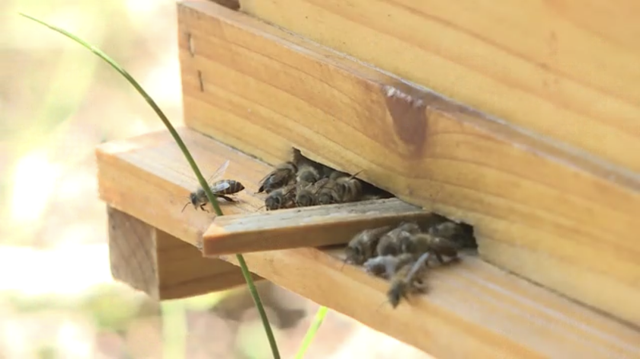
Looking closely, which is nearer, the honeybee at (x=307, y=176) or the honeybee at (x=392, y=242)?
the honeybee at (x=392, y=242)

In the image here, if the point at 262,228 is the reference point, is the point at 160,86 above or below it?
below

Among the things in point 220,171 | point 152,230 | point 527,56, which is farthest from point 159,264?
point 527,56

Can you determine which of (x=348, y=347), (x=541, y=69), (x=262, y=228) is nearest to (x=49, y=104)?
(x=348, y=347)

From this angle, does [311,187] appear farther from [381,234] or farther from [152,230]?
[152,230]

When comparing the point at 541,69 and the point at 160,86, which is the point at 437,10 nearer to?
the point at 541,69

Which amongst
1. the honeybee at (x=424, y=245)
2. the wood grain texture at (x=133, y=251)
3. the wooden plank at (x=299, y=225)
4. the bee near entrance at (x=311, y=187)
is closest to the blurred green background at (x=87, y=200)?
the wood grain texture at (x=133, y=251)

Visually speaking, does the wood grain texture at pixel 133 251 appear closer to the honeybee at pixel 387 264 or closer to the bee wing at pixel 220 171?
the bee wing at pixel 220 171
